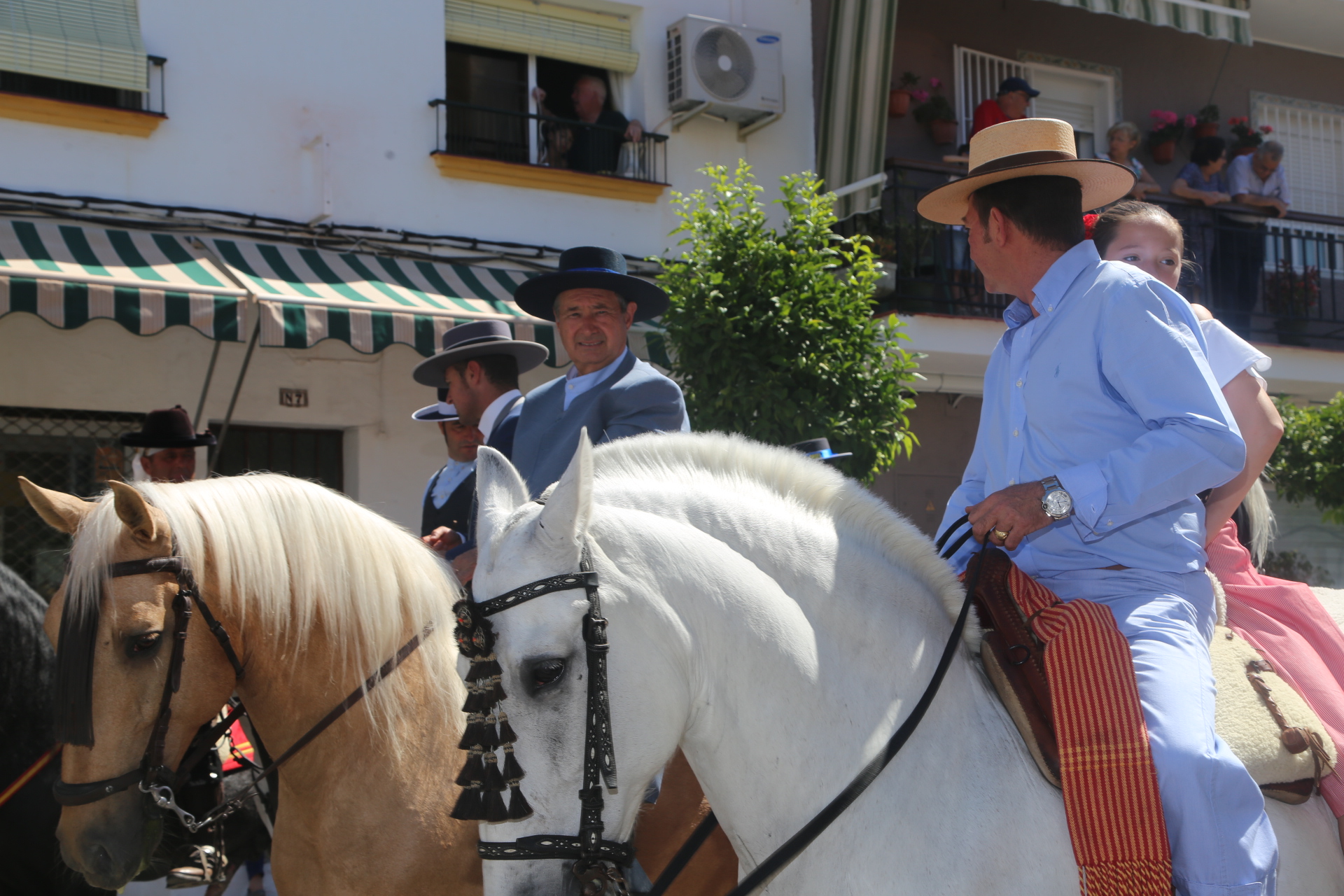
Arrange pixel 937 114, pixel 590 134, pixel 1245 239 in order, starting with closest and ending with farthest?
pixel 590 134, pixel 937 114, pixel 1245 239

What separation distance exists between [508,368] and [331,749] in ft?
6.70

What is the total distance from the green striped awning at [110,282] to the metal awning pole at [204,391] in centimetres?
27

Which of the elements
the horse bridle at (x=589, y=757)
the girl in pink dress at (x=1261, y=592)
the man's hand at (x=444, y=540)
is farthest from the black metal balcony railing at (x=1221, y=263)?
the horse bridle at (x=589, y=757)

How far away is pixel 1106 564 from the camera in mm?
2041

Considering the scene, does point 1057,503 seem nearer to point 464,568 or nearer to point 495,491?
point 495,491

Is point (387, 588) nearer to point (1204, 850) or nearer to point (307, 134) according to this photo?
point (1204, 850)

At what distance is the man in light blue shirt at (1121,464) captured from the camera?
173 centimetres

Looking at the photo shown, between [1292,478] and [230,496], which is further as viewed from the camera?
[1292,478]

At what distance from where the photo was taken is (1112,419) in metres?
1.98

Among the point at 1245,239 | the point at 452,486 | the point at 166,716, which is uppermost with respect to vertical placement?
the point at 1245,239

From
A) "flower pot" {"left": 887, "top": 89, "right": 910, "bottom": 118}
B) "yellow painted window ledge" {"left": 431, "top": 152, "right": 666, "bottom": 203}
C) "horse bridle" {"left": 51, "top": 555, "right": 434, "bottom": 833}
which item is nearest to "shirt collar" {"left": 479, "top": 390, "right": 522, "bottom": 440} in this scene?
"horse bridle" {"left": 51, "top": 555, "right": 434, "bottom": 833}

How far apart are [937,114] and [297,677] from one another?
915cm

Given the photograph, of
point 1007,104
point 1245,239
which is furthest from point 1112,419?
point 1245,239

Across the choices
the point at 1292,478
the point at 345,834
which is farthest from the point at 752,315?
the point at 1292,478
